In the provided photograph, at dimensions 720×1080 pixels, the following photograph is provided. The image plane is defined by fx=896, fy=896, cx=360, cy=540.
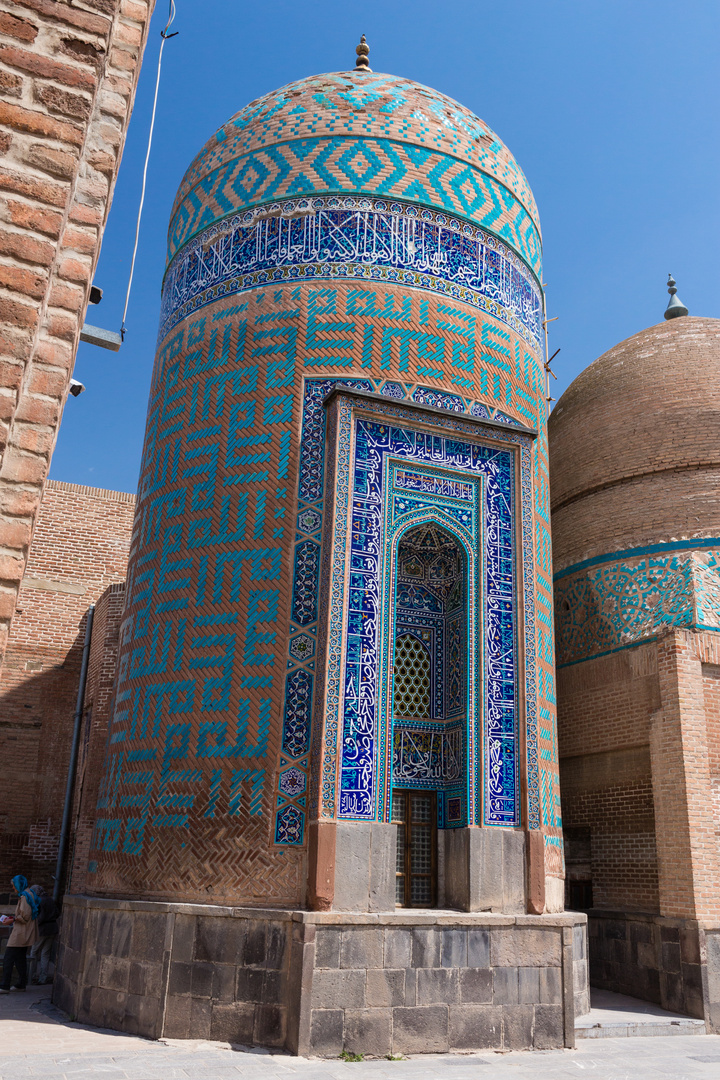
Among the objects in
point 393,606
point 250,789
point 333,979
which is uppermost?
point 393,606

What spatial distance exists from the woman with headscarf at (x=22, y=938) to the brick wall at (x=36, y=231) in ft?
24.2

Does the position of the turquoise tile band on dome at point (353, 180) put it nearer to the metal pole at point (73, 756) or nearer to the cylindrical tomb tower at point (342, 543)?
the cylindrical tomb tower at point (342, 543)

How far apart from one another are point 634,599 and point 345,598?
4.44 m

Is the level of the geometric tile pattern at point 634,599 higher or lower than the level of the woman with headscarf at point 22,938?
higher

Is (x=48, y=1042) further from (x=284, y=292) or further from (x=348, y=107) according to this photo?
(x=348, y=107)

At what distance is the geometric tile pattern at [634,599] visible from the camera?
9.82 metres

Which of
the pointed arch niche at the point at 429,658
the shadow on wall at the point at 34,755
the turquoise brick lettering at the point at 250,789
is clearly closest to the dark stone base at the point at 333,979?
the turquoise brick lettering at the point at 250,789

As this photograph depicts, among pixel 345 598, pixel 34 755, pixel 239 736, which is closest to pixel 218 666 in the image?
pixel 239 736

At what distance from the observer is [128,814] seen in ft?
25.0

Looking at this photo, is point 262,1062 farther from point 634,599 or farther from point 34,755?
point 34,755

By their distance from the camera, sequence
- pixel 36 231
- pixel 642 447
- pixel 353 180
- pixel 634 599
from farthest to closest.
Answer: pixel 642 447 < pixel 634 599 < pixel 353 180 < pixel 36 231

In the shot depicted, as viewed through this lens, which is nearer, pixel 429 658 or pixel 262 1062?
pixel 262 1062

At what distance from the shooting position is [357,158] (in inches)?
357

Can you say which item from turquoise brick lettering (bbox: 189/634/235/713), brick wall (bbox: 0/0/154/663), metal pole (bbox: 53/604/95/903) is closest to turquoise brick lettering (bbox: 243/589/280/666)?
turquoise brick lettering (bbox: 189/634/235/713)
